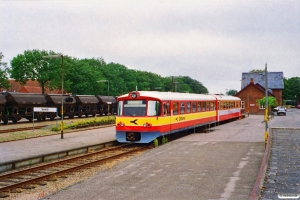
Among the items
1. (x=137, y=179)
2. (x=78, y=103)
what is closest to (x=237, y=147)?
(x=137, y=179)

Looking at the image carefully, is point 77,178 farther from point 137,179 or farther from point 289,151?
point 289,151

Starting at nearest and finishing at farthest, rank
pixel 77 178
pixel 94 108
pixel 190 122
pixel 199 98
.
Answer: pixel 77 178 < pixel 190 122 < pixel 199 98 < pixel 94 108

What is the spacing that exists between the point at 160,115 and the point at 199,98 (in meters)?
8.50

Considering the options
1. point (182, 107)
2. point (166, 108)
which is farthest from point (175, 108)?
point (166, 108)

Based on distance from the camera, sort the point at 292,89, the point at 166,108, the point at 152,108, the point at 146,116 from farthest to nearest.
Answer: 1. the point at 292,89
2. the point at 166,108
3. the point at 152,108
4. the point at 146,116

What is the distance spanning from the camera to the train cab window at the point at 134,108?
19594mm

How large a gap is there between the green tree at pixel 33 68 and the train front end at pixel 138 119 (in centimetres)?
4603

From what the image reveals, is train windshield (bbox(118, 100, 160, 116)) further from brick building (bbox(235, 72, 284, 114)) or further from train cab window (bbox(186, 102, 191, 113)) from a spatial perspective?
brick building (bbox(235, 72, 284, 114))

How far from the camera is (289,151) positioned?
15.9 meters

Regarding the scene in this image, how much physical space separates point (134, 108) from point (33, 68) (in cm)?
4863

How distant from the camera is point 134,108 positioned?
19.8 metres

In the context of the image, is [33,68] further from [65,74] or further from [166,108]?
[166,108]

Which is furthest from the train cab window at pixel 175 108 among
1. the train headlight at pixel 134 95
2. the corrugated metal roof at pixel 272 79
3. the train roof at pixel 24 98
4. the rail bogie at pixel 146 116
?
the corrugated metal roof at pixel 272 79

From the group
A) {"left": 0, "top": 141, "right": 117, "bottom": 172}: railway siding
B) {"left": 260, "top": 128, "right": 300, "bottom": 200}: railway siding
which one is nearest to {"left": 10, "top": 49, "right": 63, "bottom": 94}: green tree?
{"left": 0, "top": 141, "right": 117, "bottom": 172}: railway siding
